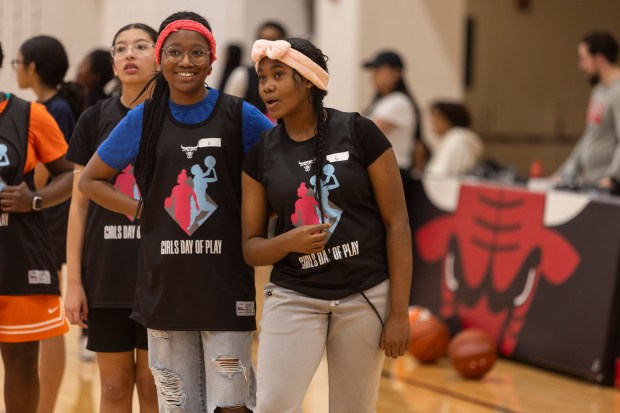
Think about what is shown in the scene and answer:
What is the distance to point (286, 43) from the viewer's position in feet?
11.4

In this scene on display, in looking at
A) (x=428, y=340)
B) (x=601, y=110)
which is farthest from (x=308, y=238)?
(x=601, y=110)

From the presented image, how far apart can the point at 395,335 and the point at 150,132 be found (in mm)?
1099

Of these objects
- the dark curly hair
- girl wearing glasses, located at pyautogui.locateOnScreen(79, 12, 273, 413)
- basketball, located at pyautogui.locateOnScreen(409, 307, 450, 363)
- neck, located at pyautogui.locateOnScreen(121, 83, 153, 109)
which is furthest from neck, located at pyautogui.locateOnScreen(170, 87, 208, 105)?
basketball, located at pyautogui.locateOnScreen(409, 307, 450, 363)

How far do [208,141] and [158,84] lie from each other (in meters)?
0.32

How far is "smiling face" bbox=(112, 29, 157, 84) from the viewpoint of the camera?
4.04 m

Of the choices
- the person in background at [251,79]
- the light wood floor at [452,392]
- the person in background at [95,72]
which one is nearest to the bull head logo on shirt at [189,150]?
the light wood floor at [452,392]

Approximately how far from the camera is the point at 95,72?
6.52 m

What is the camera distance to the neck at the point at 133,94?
4.05 metres

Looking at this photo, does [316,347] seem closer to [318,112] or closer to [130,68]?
[318,112]

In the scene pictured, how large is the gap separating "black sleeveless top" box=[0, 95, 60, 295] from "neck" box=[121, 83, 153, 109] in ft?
1.66

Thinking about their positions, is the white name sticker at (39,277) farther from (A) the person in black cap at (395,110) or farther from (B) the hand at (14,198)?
(A) the person in black cap at (395,110)

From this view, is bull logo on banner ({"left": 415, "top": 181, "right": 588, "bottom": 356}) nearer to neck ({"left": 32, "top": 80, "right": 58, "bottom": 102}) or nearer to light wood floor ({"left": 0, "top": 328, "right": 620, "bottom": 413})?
light wood floor ({"left": 0, "top": 328, "right": 620, "bottom": 413})

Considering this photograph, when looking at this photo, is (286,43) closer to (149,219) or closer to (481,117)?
(149,219)

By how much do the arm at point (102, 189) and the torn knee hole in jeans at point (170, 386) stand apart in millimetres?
570
